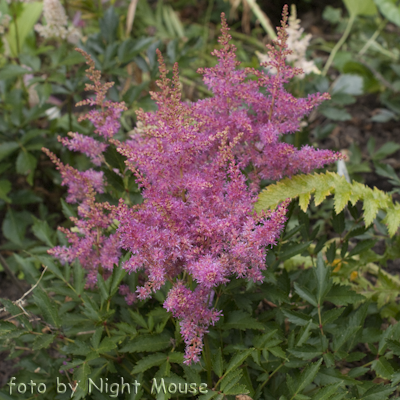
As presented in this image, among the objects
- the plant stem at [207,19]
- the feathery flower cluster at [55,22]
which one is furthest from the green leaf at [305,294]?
the plant stem at [207,19]

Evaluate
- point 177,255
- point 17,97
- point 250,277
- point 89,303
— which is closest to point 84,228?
point 89,303

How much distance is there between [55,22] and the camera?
6.77 feet

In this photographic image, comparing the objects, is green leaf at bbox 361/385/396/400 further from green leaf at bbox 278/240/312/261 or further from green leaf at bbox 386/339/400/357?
green leaf at bbox 278/240/312/261

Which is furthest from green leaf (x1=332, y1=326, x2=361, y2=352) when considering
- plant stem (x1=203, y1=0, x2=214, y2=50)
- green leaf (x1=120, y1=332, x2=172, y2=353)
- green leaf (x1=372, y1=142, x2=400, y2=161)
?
plant stem (x1=203, y1=0, x2=214, y2=50)

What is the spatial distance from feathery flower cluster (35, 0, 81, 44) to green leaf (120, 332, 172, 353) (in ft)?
5.29

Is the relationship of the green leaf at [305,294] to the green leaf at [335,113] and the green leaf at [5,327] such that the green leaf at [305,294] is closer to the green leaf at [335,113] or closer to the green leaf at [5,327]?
the green leaf at [5,327]

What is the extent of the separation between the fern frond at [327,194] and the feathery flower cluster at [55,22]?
4.80 ft

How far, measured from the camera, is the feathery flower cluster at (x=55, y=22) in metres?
2.01

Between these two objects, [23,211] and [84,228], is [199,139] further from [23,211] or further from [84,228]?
[23,211]

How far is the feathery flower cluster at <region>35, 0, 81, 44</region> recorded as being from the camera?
2.01 metres

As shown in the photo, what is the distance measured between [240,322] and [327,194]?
48 centimetres

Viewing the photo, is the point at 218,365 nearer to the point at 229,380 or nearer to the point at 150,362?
the point at 229,380

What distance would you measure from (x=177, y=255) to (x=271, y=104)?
1.65 feet

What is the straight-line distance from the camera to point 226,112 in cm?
115
